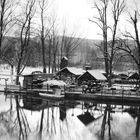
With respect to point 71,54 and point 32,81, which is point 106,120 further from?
point 71,54

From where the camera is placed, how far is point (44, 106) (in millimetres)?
29953

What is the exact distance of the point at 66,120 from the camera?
23.7 meters

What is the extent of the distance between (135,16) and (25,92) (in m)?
17.8

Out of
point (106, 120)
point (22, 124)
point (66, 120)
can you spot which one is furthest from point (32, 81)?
point (22, 124)

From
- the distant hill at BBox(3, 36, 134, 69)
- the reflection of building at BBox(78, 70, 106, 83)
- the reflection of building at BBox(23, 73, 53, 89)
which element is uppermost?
the distant hill at BBox(3, 36, 134, 69)

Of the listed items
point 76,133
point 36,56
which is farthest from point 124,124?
point 36,56

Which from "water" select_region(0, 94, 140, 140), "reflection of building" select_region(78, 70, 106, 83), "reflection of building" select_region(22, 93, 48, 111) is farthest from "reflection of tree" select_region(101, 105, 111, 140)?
"reflection of building" select_region(78, 70, 106, 83)

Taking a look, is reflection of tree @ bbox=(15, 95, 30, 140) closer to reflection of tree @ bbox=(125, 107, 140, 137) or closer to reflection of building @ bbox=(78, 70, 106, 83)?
reflection of tree @ bbox=(125, 107, 140, 137)

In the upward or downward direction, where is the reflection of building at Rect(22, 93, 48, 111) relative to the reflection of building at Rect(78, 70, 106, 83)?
downward

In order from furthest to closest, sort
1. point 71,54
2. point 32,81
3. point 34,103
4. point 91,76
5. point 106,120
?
point 71,54
point 32,81
point 91,76
point 34,103
point 106,120

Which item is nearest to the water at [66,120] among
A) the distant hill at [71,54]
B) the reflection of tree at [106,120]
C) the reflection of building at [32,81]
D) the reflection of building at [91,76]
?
the reflection of tree at [106,120]

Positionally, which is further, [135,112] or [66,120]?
[135,112]

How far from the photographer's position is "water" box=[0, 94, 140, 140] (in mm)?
18938

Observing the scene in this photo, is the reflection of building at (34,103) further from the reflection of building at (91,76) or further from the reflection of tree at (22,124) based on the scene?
the reflection of building at (91,76)
